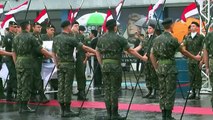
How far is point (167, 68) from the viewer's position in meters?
9.95

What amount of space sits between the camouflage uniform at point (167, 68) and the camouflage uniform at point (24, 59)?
3.24m

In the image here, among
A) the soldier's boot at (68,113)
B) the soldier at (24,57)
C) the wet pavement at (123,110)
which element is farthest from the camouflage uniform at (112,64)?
the soldier at (24,57)

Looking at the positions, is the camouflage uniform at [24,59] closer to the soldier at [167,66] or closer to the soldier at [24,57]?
the soldier at [24,57]

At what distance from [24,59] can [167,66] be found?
3.75 m

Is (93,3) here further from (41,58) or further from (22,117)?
(22,117)

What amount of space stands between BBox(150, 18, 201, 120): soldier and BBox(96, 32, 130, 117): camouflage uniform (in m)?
0.81

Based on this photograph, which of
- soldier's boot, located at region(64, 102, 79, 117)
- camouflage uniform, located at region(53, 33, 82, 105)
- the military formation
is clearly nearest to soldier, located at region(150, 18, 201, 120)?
the military formation

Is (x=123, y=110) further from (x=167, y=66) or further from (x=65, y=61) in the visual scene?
(x=167, y=66)

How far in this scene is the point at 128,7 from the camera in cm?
2647

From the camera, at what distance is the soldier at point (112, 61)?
1030 centimetres

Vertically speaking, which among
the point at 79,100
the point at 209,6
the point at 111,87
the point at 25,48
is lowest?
the point at 79,100

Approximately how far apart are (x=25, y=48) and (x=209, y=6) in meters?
6.32

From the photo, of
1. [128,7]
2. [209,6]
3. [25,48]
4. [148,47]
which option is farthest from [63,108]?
[128,7]

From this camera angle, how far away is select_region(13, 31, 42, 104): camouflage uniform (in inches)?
458
